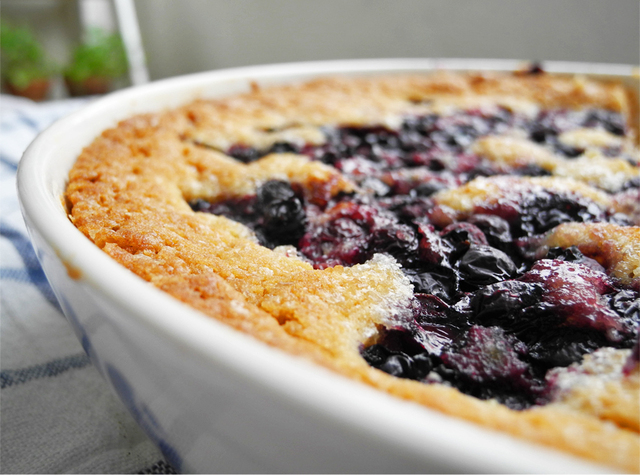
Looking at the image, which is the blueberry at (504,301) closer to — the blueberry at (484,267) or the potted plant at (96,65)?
the blueberry at (484,267)

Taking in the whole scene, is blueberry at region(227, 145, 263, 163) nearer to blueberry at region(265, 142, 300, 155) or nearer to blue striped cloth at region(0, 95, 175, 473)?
blueberry at region(265, 142, 300, 155)

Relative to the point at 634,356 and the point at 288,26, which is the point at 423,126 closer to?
the point at 634,356

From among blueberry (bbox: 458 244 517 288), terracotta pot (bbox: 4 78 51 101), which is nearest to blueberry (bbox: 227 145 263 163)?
blueberry (bbox: 458 244 517 288)

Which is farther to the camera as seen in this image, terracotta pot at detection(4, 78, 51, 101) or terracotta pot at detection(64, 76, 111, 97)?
terracotta pot at detection(64, 76, 111, 97)

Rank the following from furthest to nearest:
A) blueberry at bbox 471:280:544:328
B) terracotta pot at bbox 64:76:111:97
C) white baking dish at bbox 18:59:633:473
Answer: terracotta pot at bbox 64:76:111:97
blueberry at bbox 471:280:544:328
white baking dish at bbox 18:59:633:473

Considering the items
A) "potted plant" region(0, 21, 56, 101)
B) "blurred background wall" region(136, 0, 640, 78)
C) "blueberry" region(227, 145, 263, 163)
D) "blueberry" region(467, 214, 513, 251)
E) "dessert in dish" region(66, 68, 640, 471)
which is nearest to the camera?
"dessert in dish" region(66, 68, 640, 471)

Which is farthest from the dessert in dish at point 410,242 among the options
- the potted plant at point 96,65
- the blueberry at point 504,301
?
the potted plant at point 96,65
